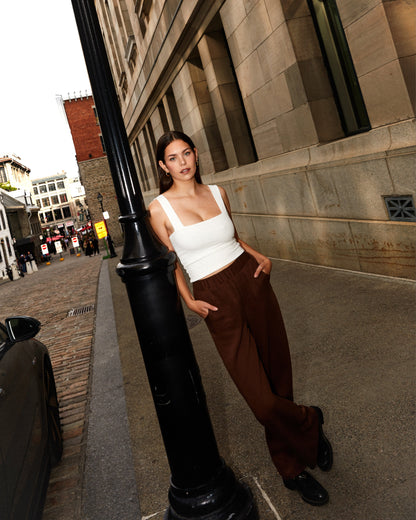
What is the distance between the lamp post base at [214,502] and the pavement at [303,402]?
0.22m

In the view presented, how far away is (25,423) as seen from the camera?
106 inches

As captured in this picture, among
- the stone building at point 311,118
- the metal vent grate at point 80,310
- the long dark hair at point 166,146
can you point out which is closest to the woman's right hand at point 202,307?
the long dark hair at point 166,146

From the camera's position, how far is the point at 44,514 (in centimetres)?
298

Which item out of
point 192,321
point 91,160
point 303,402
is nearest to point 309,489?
point 303,402

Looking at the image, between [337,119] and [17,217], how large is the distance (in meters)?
57.8

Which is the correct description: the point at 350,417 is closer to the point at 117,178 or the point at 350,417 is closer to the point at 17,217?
the point at 117,178

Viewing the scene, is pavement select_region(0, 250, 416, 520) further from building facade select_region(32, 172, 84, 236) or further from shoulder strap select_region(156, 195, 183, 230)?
building facade select_region(32, 172, 84, 236)

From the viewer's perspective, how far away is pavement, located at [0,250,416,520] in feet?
8.11

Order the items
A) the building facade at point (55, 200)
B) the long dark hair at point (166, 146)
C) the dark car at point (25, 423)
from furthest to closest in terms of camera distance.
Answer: the building facade at point (55, 200)
the long dark hair at point (166, 146)
the dark car at point (25, 423)

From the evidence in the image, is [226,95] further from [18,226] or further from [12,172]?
[12,172]

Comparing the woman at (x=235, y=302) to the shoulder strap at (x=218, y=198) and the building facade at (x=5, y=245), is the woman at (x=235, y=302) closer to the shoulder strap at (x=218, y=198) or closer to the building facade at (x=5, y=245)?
the shoulder strap at (x=218, y=198)

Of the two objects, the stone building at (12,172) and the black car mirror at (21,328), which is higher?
the stone building at (12,172)

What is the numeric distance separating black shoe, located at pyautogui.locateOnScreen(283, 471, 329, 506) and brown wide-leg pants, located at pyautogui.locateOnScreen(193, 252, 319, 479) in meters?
0.07

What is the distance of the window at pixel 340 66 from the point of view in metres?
6.89
